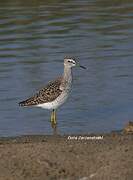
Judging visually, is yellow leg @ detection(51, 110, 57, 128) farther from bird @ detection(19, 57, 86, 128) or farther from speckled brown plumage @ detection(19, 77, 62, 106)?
speckled brown plumage @ detection(19, 77, 62, 106)

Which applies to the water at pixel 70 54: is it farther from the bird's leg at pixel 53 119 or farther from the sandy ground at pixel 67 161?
the sandy ground at pixel 67 161

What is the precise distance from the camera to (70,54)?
18.0 metres

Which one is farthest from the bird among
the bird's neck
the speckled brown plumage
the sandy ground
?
the sandy ground

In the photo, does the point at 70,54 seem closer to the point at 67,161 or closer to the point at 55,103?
the point at 55,103

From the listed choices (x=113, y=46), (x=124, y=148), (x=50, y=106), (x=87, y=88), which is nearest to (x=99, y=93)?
(x=87, y=88)

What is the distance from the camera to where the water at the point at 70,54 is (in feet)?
44.8

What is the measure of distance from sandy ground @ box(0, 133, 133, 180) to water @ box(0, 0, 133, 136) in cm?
320

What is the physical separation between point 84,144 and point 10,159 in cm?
112

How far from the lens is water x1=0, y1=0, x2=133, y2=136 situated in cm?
1366

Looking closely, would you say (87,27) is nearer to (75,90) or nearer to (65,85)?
(75,90)

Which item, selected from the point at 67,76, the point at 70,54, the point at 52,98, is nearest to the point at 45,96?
the point at 52,98

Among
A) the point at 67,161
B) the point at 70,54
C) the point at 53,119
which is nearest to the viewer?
the point at 67,161

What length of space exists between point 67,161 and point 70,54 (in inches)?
361

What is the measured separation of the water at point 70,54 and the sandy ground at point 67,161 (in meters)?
3.20
